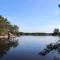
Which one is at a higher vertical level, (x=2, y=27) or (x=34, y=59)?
(x=2, y=27)

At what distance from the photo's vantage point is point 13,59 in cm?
3428

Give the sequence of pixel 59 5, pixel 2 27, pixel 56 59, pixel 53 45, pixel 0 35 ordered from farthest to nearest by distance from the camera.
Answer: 1. pixel 2 27
2. pixel 0 35
3. pixel 53 45
4. pixel 59 5
5. pixel 56 59

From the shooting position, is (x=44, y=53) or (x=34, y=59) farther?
(x=44, y=53)

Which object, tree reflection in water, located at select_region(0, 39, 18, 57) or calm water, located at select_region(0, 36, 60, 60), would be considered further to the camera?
tree reflection in water, located at select_region(0, 39, 18, 57)

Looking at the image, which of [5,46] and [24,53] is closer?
[24,53]

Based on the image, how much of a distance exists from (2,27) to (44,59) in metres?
98.8

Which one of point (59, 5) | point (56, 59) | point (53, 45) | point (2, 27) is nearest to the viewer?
point (56, 59)

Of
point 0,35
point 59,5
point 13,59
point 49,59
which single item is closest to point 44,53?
point 49,59

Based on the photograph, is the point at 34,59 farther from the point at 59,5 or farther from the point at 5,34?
the point at 5,34

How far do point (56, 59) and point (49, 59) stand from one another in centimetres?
144

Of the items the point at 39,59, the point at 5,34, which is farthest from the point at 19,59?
the point at 5,34

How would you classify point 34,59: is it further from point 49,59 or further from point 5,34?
point 5,34

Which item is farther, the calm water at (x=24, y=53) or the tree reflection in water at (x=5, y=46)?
the tree reflection in water at (x=5, y=46)

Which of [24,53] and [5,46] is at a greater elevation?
[5,46]
